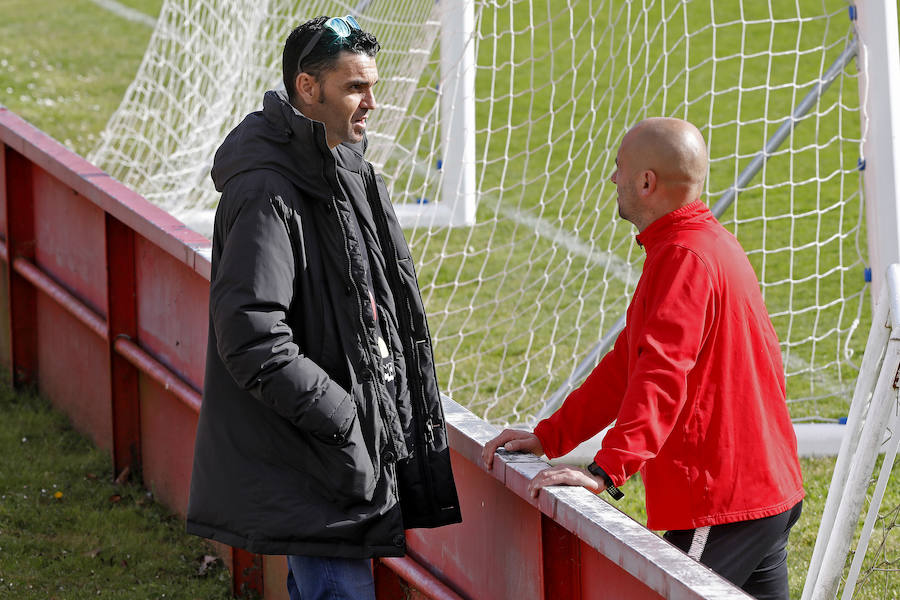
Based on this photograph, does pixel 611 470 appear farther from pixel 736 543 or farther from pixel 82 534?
pixel 82 534

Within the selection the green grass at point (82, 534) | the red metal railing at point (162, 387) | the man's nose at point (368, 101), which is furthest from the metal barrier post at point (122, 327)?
the man's nose at point (368, 101)

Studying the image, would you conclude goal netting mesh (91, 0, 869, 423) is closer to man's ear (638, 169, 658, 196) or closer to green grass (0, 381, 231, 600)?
green grass (0, 381, 231, 600)

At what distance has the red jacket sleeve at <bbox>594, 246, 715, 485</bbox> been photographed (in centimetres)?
253

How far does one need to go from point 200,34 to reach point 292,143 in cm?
676

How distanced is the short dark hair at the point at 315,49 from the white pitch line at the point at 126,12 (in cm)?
1525

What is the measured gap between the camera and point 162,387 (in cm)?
471

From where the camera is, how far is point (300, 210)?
2.60m

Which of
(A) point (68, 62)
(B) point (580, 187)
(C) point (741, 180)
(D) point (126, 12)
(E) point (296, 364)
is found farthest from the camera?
(D) point (126, 12)

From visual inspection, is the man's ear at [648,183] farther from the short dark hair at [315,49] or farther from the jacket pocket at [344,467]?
the jacket pocket at [344,467]

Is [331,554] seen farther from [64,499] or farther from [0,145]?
[0,145]

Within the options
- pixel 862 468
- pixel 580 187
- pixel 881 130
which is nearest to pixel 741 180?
pixel 881 130

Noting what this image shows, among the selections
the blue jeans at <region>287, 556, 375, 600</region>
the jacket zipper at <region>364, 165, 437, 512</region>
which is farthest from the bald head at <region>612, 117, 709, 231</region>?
the blue jeans at <region>287, 556, 375, 600</region>

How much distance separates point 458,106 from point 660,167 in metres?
4.97

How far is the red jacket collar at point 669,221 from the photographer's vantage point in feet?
8.88
